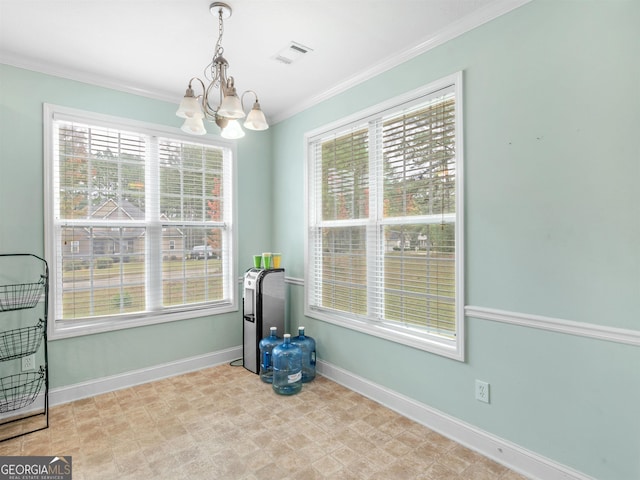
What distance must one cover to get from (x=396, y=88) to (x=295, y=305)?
2281 mm

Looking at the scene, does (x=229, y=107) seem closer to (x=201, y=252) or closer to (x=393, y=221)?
(x=393, y=221)

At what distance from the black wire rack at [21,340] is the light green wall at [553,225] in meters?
2.93

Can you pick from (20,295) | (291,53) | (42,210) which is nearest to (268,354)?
(20,295)

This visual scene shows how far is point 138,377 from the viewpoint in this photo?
3102mm

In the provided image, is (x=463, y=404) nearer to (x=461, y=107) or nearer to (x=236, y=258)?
(x=461, y=107)

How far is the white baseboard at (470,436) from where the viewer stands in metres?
1.83

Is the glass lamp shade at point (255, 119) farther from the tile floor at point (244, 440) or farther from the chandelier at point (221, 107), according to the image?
the tile floor at point (244, 440)

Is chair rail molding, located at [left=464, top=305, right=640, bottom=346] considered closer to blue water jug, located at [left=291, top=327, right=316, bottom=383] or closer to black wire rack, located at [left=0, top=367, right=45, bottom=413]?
blue water jug, located at [left=291, top=327, right=316, bottom=383]

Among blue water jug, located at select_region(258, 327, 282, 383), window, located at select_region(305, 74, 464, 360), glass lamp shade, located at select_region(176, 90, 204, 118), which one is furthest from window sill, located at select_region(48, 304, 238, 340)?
glass lamp shade, located at select_region(176, 90, 204, 118)

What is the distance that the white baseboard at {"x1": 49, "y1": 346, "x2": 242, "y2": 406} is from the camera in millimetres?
2776

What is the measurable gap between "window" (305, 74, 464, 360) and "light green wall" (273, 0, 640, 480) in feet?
0.44

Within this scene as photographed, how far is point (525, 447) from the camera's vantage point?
192 centimetres

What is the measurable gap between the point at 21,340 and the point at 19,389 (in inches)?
14.5

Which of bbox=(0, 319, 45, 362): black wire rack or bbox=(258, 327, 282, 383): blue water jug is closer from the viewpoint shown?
bbox=(0, 319, 45, 362): black wire rack
